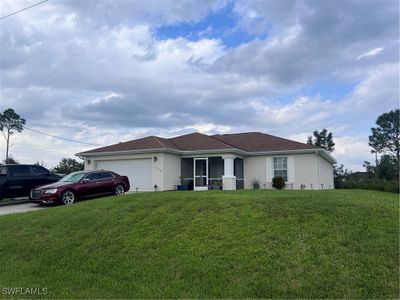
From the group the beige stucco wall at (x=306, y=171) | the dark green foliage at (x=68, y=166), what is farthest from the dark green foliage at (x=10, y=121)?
the beige stucco wall at (x=306, y=171)

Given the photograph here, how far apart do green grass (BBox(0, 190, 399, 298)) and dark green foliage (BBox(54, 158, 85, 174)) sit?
26.6 m

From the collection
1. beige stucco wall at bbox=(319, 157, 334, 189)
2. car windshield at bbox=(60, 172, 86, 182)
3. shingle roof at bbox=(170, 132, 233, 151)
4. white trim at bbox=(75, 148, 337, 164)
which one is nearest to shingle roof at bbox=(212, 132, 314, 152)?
white trim at bbox=(75, 148, 337, 164)

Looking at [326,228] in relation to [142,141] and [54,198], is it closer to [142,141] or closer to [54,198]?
[54,198]

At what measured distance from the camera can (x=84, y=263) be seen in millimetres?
7770

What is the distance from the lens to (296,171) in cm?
2497

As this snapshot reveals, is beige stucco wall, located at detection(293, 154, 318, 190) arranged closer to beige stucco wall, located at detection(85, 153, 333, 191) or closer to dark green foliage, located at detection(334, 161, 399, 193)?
beige stucco wall, located at detection(85, 153, 333, 191)

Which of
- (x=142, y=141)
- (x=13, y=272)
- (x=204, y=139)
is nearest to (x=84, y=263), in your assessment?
(x=13, y=272)

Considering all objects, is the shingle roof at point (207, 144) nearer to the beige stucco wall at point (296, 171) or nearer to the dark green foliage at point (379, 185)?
the beige stucco wall at point (296, 171)

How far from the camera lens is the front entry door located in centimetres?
2552

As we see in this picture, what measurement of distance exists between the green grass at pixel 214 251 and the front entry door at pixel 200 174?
14.5 m

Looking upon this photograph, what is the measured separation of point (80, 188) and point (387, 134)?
55.4 metres

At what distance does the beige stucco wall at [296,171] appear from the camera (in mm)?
24594

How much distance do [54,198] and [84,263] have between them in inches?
358

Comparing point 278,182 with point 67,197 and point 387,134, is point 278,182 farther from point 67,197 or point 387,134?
point 387,134
